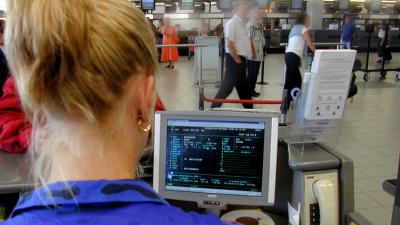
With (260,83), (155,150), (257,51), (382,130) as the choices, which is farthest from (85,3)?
(260,83)

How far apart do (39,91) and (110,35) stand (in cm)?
12

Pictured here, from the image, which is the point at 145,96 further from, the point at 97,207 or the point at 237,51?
the point at 237,51

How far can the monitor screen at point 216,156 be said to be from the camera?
147 centimetres

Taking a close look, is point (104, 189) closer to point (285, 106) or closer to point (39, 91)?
point (39, 91)

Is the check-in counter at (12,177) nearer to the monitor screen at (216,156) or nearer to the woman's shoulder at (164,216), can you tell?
A: the monitor screen at (216,156)

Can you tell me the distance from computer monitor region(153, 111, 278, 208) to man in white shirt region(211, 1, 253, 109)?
3631mm

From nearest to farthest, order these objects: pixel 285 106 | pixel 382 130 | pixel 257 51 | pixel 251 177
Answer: pixel 251 177, pixel 285 106, pixel 382 130, pixel 257 51

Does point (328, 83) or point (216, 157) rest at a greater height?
point (328, 83)

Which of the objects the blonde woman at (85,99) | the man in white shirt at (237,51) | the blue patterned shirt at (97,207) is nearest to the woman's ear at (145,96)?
the blonde woman at (85,99)

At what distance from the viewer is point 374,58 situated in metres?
12.1

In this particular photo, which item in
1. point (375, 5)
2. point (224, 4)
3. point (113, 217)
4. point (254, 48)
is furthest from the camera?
point (375, 5)

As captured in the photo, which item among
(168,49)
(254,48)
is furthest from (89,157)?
(168,49)

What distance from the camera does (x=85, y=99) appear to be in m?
0.54

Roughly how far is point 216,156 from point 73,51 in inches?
40.3
